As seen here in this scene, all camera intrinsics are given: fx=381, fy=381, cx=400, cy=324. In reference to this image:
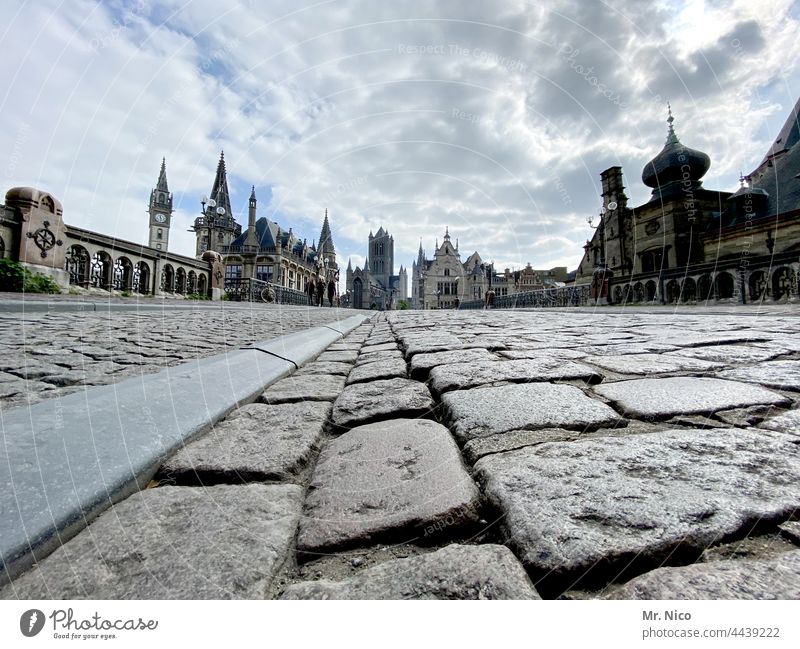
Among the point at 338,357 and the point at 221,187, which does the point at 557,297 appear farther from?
the point at 221,187

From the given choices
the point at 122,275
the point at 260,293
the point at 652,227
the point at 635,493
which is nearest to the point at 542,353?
the point at 635,493

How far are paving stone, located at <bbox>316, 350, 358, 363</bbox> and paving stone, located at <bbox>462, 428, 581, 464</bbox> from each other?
2155mm

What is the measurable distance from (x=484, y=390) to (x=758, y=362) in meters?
1.79

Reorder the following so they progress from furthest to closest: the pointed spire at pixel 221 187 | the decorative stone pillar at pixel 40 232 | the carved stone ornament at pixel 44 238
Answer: the pointed spire at pixel 221 187, the carved stone ornament at pixel 44 238, the decorative stone pillar at pixel 40 232

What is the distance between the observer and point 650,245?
88.6ft

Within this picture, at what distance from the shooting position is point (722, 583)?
59 centimetres

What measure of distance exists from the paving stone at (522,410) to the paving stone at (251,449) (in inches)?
21.7

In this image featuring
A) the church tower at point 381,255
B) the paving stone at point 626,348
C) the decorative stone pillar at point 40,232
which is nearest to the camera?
the paving stone at point 626,348

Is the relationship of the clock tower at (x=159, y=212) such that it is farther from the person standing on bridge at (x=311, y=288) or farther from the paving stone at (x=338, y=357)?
the paving stone at (x=338, y=357)

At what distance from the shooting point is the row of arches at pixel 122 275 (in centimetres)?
1359

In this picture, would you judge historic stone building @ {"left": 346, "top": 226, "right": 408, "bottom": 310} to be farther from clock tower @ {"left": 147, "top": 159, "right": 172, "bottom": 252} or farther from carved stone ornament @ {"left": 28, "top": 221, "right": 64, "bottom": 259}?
carved stone ornament @ {"left": 28, "top": 221, "right": 64, "bottom": 259}

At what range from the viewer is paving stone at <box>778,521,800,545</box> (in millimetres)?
681

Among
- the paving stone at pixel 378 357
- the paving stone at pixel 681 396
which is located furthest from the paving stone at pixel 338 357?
the paving stone at pixel 681 396

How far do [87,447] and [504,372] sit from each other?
1.88 m
